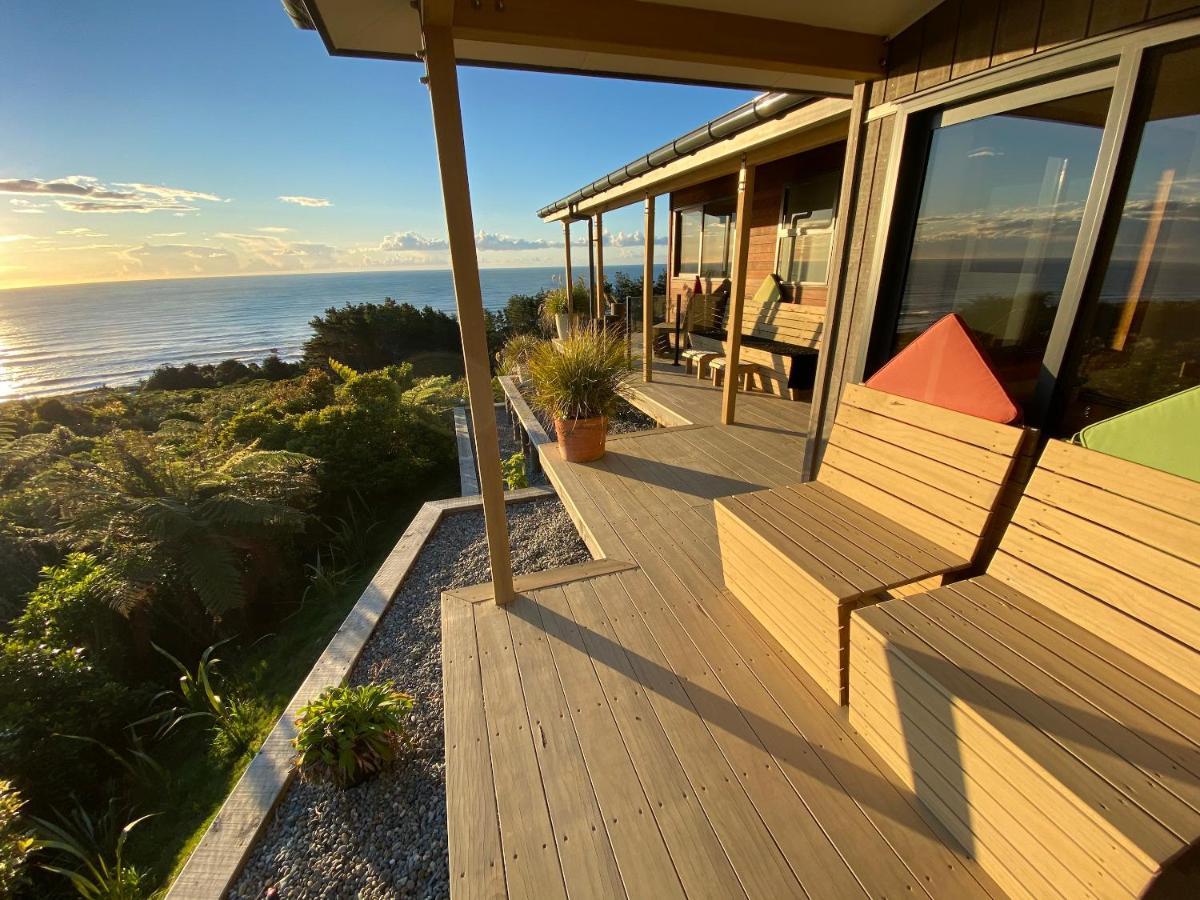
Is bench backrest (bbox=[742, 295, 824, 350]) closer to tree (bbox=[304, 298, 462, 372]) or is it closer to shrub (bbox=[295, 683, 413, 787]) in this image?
shrub (bbox=[295, 683, 413, 787])

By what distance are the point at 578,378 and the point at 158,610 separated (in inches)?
140

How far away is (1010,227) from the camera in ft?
6.77

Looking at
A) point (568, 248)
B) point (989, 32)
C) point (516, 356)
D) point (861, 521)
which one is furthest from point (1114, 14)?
point (568, 248)

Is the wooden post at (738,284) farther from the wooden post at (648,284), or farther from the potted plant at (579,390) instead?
the wooden post at (648,284)

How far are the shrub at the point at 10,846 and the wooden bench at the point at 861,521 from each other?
3.02 metres

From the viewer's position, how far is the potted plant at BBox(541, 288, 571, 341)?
30.1ft

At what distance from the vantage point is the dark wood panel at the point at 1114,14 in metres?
1.50

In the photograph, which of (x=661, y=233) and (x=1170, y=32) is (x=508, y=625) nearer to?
(x=1170, y=32)

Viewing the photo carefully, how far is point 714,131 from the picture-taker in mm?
3574

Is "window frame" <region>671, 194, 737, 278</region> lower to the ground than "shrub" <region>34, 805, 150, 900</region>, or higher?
higher

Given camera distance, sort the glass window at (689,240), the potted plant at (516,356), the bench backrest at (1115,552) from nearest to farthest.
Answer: the bench backrest at (1115,552)
the potted plant at (516,356)
the glass window at (689,240)

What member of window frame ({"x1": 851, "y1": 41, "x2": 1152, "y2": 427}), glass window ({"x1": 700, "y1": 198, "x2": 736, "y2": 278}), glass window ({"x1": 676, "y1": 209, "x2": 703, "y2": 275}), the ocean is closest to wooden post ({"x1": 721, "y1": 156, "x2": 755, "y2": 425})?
window frame ({"x1": 851, "y1": 41, "x2": 1152, "y2": 427})

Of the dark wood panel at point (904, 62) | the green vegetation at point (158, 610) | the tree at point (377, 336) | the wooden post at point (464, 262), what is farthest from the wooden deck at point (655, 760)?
the tree at point (377, 336)

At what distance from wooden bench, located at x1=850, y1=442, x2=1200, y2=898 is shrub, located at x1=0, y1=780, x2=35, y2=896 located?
314 cm
